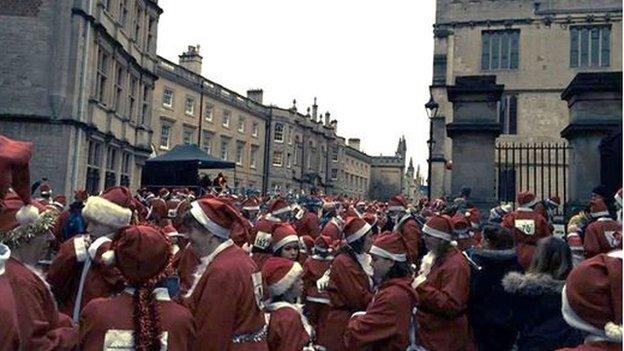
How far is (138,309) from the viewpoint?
3.24 m

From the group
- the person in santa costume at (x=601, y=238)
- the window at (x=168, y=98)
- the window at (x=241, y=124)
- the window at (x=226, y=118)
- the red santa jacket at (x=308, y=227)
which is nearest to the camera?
the person in santa costume at (x=601, y=238)

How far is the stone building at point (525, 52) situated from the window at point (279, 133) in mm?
20372

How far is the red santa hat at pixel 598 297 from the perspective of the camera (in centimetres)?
236

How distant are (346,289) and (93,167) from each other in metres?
20.7

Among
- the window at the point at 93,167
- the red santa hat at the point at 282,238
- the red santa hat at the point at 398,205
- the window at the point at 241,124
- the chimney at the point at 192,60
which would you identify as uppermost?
the chimney at the point at 192,60

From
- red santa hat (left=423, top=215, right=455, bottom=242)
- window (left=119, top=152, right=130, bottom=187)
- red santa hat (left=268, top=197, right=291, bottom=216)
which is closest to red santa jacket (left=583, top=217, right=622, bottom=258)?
red santa hat (left=423, top=215, right=455, bottom=242)

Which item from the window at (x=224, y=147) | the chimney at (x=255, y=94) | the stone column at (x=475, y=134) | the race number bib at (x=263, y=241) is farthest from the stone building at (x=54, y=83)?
the chimney at (x=255, y=94)

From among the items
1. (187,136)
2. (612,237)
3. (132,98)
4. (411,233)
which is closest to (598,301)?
(612,237)

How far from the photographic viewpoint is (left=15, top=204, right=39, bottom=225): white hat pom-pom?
3361mm

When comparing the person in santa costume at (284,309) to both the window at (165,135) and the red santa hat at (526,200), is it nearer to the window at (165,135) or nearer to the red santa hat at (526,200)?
the red santa hat at (526,200)

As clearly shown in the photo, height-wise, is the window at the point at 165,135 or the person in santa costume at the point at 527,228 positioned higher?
the window at the point at 165,135

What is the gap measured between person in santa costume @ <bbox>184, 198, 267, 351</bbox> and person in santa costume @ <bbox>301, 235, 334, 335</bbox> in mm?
2485

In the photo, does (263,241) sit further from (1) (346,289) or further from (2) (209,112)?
(2) (209,112)

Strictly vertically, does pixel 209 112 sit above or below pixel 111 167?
above
